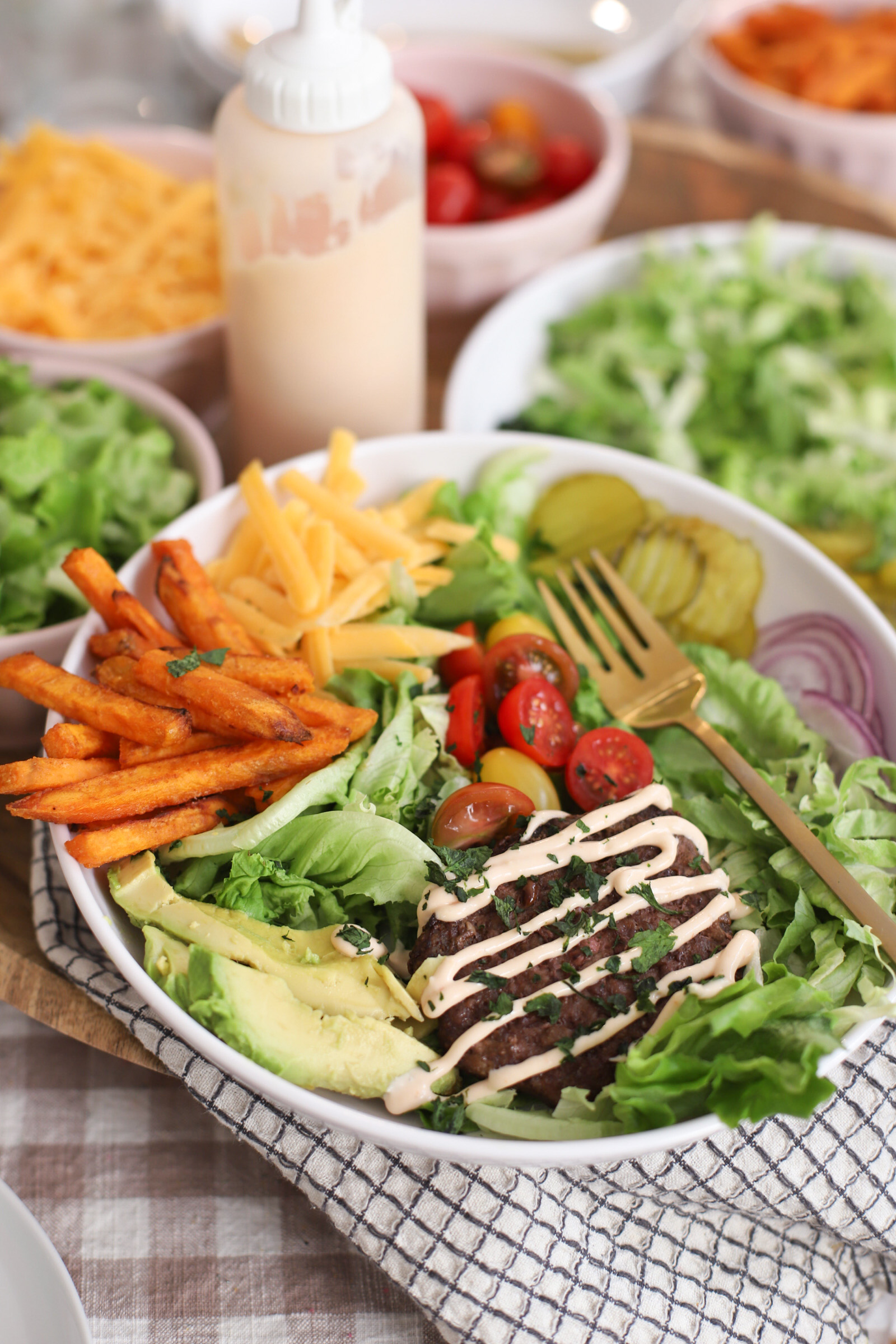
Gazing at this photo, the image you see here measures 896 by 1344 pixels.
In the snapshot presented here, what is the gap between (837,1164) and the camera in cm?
182

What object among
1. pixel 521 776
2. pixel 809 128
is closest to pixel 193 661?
pixel 521 776

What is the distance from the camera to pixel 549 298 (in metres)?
3.29

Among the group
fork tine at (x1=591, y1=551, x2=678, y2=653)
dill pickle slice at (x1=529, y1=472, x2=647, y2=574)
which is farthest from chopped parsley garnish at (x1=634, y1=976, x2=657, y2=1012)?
dill pickle slice at (x1=529, y1=472, x2=647, y2=574)

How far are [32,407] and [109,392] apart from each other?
203mm

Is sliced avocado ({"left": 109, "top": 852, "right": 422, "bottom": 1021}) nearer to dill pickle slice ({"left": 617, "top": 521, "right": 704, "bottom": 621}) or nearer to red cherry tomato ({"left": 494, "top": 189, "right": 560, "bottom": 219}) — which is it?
dill pickle slice ({"left": 617, "top": 521, "right": 704, "bottom": 621})

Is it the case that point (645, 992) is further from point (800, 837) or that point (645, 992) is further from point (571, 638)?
point (571, 638)

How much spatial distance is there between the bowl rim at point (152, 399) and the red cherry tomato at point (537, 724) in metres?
0.89

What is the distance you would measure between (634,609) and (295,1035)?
3.76 feet

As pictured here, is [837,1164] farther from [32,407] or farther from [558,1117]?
[32,407]

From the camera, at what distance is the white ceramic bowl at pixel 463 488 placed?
1506 millimetres

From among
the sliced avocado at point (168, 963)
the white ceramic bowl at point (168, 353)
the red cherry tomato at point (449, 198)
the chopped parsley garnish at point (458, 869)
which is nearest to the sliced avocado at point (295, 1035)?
the sliced avocado at point (168, 963)

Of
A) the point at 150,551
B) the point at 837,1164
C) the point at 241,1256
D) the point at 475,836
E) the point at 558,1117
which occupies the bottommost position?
the point at 241,1256

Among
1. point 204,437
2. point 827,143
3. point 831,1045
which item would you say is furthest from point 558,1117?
point 827,143

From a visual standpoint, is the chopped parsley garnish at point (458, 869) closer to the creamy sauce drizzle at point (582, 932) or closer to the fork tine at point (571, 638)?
the creamy sauce drizzle at point (582, 932)
